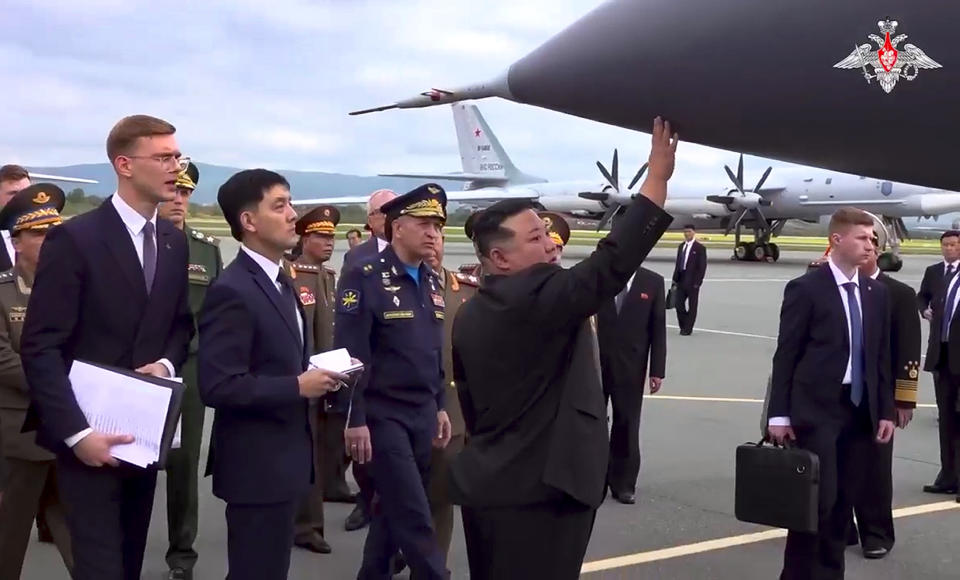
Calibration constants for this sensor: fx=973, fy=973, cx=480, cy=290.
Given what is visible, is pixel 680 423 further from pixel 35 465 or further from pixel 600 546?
pixel 35 465

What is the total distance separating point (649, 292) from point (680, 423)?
206cm

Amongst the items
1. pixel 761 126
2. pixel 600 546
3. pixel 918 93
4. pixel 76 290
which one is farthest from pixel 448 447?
pixel 918 93

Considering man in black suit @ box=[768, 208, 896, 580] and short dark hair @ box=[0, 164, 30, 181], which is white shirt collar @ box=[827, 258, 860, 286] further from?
short dark hair @ box=[0, 164, 30, 181]

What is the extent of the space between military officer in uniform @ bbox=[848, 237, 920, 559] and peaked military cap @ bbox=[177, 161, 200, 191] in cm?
325

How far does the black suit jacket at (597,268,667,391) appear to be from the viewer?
20.7ft

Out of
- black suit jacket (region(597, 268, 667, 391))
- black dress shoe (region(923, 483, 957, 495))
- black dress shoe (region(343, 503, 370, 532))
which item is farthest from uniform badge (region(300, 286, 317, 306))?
black dress shoe (region(923, 483, 957, 495))

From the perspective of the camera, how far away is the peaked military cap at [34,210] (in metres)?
4.08

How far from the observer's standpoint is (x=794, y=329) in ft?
14.2

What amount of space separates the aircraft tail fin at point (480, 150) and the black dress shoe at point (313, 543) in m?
40.9

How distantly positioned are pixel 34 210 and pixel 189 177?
88cm

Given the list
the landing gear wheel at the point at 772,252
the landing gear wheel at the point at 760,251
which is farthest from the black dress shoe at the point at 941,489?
the landing gear wheel at the point at 772,252

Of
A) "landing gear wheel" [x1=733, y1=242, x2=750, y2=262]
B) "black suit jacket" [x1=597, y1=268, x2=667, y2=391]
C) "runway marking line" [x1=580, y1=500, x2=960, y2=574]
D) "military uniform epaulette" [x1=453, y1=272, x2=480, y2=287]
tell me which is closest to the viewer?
"runway marking line" [x1=580, y1=500, x2=960, y2=574]

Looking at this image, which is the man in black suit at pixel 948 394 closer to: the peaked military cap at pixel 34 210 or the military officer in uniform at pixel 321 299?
the military officer in uniform at pixel 321 299

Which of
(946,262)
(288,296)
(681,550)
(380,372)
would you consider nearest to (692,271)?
(946,262)
